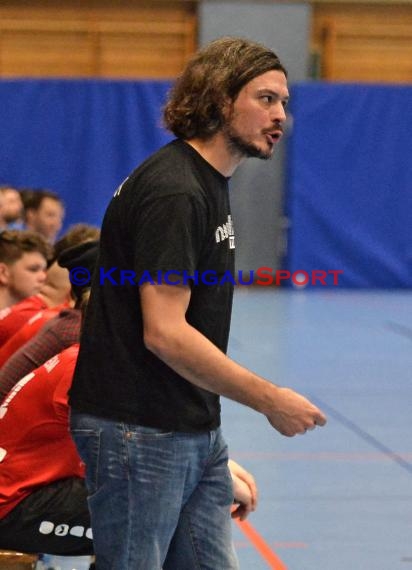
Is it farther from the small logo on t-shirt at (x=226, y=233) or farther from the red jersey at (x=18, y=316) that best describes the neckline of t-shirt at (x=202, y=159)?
the red jersey at (x=18, y=316)

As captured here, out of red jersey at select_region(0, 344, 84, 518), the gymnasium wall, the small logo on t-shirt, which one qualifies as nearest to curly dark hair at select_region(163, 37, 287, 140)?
the small logo on t-shirt

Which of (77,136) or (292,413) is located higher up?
(292,413)

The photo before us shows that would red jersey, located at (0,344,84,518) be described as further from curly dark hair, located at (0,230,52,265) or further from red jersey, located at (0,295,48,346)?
curly dark hair, located at (0,230,52,265)

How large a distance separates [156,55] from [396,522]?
10.5m

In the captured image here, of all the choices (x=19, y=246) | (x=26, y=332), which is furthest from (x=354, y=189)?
(x=26, y=332)

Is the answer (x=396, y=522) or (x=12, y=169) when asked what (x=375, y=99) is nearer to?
(x=12, y=169)

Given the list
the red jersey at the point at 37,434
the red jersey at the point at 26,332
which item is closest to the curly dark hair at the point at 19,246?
the red jersey at the point at 26,332

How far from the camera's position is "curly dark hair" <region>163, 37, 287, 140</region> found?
2.24 meters

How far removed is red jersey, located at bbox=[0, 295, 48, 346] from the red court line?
1.18 metres

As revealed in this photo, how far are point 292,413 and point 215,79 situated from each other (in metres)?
0.72

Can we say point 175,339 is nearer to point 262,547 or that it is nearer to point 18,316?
point 262,547

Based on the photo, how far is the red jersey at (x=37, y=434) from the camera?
9.11ft

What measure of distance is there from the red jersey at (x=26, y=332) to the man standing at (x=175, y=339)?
1741 mm

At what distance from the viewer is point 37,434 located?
113 inches
